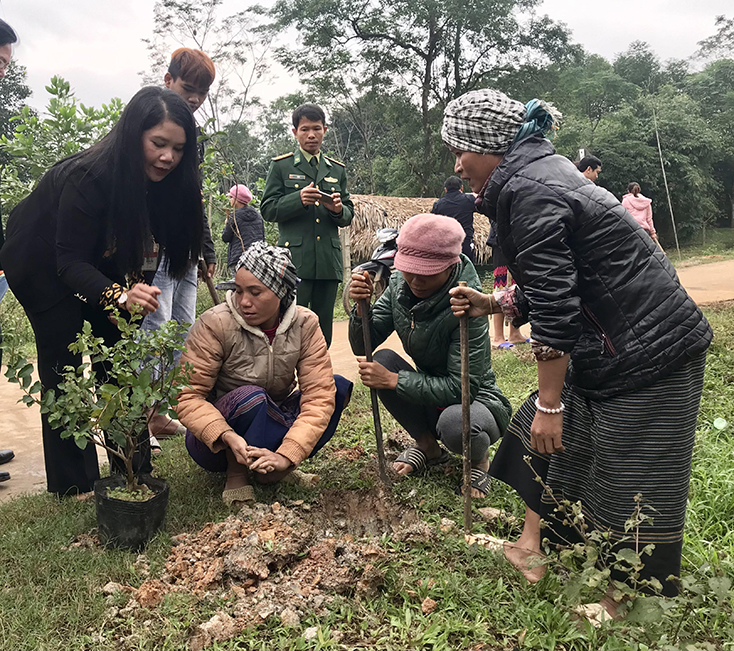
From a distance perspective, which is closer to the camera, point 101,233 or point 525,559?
point 525,559

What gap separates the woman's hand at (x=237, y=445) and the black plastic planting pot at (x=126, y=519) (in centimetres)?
36

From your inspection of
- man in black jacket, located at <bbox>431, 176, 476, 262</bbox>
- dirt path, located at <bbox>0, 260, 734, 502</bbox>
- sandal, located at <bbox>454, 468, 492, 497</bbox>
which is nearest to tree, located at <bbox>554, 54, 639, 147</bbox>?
man in black jacket, located at <bbox>431, 176, 476, 262</bbox>

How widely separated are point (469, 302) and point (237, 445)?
4.04 ft

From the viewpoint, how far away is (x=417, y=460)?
11.2 ft

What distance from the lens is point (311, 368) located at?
3086mm

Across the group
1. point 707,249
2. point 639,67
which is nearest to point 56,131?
point 707,249

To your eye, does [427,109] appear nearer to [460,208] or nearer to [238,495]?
[460,208]

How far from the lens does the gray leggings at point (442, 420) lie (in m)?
3.04

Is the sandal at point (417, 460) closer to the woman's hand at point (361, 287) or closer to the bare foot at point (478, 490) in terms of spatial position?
the bare foot at point (478, 490)

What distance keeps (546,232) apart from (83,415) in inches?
73.8

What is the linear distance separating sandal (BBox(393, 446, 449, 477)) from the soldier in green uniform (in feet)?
5.19

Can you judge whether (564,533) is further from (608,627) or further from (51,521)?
(51,521)

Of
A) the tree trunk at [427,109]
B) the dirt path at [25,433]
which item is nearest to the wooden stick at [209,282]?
the dirt path at [25,433]

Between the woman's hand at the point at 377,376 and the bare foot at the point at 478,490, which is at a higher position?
the woman's hand at the point at 377,376
